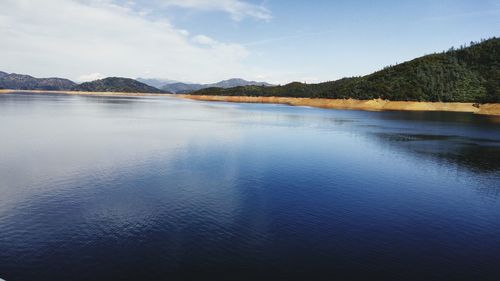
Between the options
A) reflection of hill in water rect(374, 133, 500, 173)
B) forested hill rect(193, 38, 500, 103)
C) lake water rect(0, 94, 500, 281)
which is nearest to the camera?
lake water rect(0, 94, 500, 281)

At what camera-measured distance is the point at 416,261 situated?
56.1ft

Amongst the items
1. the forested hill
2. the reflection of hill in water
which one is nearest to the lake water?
the reflection of hill in water

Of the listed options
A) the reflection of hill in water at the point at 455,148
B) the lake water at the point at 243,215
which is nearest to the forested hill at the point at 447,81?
the reflection of hill in water at the point at 455,148

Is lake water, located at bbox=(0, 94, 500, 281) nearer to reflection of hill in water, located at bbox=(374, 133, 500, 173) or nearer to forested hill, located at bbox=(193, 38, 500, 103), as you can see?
reflection of hill in water, located at bbox=(374, 133, 500, 173)

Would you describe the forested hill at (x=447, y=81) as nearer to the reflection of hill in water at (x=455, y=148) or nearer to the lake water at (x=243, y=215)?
the reflection of hill in water at (x=455, y=148)

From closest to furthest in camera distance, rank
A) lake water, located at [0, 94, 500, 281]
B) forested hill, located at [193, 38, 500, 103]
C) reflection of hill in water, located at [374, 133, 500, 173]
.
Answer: lake water, located at [0, 94, 500, 281], reflection of hill in water, located at [374, 133, 500, 173], forested hill, located at [193, 38, 500, 103]

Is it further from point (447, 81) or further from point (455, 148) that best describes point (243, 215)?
point (447, 81)

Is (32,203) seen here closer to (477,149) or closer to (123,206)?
(123,206)

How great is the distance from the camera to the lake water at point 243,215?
635 inches

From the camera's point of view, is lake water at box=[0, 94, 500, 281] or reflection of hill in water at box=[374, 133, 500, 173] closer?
lake water at box=[0, 94, 500, 281]

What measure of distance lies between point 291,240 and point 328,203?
25.9ft

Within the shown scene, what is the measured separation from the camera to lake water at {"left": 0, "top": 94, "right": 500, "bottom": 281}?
A: 635 inches

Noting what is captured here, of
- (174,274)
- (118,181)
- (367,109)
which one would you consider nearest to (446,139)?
(118,181)

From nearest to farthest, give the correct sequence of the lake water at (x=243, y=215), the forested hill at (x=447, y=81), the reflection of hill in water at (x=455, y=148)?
the lake water at (x=243, y=215)
the reflection of hill in water at (x=455, y=148)
the forested hill at (x=447, y=81)
